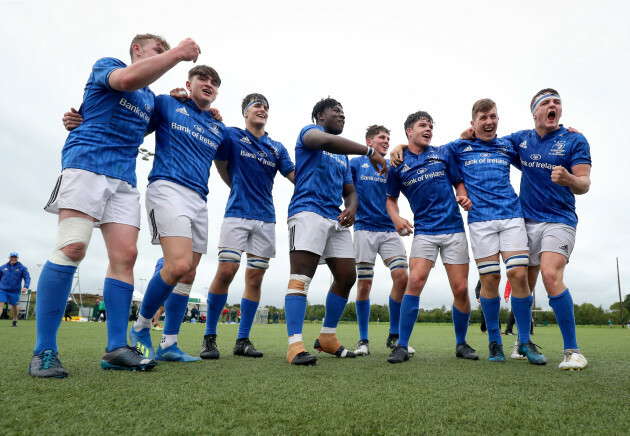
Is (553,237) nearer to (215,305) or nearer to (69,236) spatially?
(215,305)

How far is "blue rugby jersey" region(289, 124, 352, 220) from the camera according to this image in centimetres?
382

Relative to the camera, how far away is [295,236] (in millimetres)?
3717

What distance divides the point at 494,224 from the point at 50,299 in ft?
12.8

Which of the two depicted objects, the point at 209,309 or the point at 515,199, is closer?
the point at 515,199

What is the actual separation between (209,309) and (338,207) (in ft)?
6.05

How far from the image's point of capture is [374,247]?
5367 millimetres

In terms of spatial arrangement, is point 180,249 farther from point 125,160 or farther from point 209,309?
point 209,309

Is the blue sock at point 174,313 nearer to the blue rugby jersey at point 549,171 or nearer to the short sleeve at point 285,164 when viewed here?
the short sleeve at point 285,164

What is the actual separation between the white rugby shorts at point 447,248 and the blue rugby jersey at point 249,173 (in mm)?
1711

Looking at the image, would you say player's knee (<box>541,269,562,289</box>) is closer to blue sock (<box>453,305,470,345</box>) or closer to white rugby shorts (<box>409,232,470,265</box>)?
white rugby shorts (<box>409,232,470,265</box>)

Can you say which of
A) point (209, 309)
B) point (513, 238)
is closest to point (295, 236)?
point (209, 309)

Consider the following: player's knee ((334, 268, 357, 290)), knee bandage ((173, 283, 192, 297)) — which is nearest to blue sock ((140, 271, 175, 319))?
knee bandage ((173, 283, 192, 297))

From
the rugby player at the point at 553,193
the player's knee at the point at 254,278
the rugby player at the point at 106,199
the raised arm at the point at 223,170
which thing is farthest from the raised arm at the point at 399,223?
the rugby player at the point at 106,199

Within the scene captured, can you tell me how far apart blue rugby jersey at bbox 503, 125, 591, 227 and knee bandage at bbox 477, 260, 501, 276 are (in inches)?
23.1
